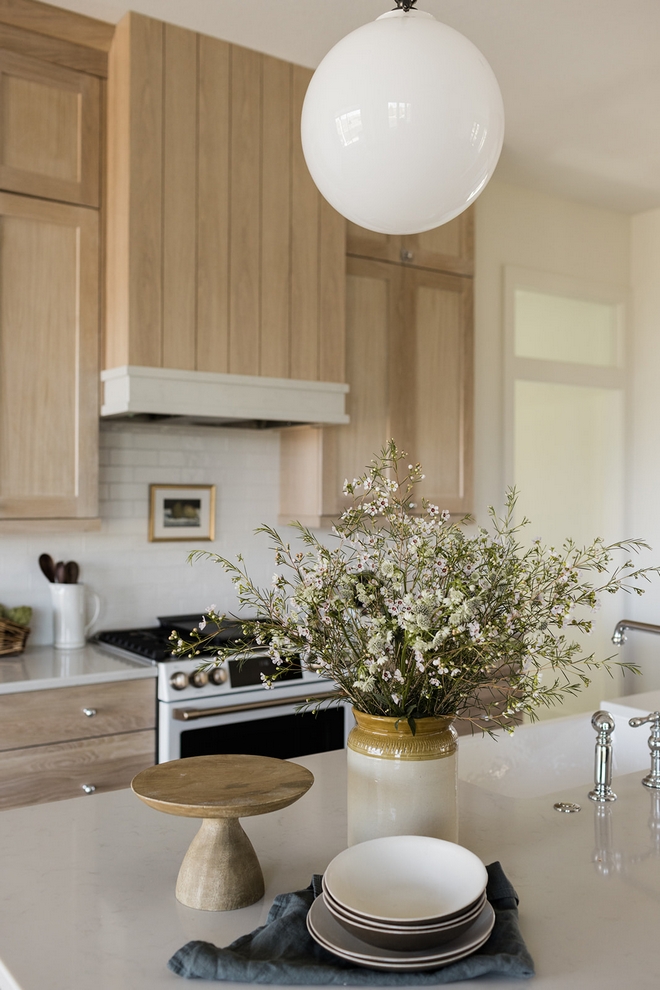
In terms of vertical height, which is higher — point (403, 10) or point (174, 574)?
point (403, 10)

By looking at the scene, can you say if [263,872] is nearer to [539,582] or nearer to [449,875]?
[449,875]

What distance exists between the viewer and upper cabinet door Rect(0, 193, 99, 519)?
9.46 ft

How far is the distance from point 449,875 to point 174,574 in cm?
250

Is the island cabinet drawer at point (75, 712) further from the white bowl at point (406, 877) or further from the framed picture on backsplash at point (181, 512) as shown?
the white bowl at point (406, 877)

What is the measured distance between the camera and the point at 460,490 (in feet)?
13.0

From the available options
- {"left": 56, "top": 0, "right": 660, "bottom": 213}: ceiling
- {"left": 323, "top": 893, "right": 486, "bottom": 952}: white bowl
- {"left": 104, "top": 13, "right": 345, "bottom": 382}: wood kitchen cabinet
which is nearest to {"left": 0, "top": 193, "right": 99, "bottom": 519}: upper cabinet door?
{"left": 104, "top": 13, "right": 345, "bottom": 382}: wood kitchen cabinet

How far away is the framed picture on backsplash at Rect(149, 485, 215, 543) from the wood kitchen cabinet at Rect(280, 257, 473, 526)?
1.08 ft

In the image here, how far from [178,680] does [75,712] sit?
1.03ft

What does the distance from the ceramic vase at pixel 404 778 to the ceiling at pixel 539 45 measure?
2400 mm

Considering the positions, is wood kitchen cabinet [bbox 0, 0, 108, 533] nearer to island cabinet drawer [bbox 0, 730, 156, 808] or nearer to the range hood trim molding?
the range hood trim molding

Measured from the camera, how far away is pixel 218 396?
10.1 ft

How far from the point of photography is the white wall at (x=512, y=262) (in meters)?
4.47

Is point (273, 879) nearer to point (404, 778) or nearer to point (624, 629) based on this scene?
point (404, 778)

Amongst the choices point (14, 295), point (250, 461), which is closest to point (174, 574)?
point (250, 461)
